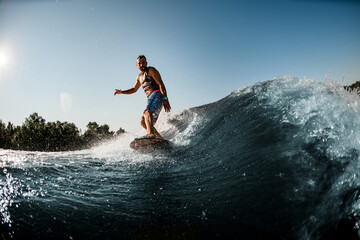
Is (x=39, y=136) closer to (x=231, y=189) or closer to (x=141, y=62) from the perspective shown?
(x=141, y=62)

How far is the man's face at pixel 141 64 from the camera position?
5.51 metres

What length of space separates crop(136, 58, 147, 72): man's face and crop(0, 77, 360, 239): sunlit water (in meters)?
3.05

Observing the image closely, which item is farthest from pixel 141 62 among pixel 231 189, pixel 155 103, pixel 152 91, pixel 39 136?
Result: pixel 39 136

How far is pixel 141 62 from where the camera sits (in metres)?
5.52

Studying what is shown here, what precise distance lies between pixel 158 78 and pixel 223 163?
3.25 metres

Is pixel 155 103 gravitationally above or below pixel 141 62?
below

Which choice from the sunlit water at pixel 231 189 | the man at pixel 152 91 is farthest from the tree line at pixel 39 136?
the sunlit water at pixel 231 189

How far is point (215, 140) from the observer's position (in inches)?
170

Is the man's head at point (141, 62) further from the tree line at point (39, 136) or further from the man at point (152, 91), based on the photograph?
the tree line at point (39, 136)

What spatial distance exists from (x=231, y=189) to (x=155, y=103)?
3534 millimetres

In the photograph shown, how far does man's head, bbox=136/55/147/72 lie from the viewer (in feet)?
18.1

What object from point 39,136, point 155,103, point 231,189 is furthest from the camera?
point 39,136

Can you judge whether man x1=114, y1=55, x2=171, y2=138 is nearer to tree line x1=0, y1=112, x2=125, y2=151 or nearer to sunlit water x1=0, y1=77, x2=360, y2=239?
sunlit water x1=0, y1=77, x2=360, y2=239

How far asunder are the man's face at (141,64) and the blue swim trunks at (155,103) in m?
0.79
